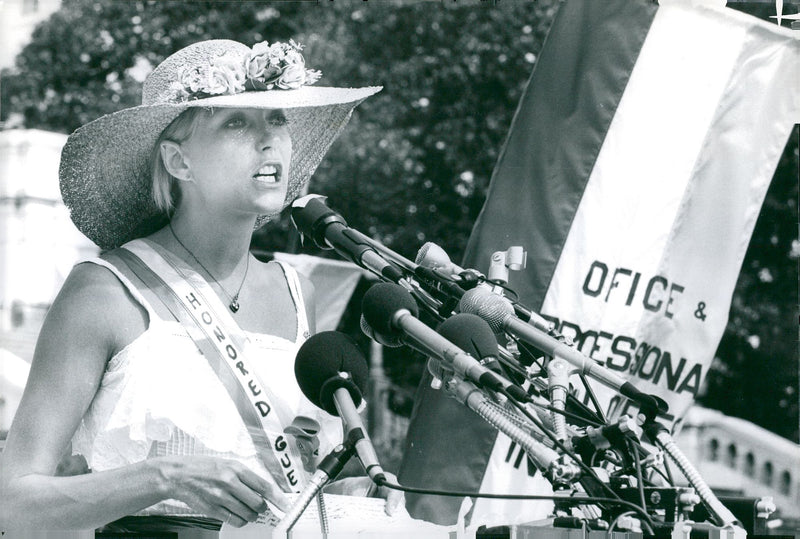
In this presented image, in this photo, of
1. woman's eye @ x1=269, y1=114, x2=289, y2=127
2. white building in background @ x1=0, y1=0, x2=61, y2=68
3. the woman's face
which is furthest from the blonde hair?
white building in background @ x1=0, y1=0, x2=61, y2=68

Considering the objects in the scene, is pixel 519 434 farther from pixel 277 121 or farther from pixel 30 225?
pixel 30 225

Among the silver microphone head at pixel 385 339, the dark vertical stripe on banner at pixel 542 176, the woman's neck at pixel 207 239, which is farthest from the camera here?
the dark vertical stripe on banner at pixel 542 176

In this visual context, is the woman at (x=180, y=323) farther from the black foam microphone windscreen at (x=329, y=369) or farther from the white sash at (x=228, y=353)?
the black foam microphone windscreen at (x=329, y=369)

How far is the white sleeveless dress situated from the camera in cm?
243

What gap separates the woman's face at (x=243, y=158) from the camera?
8.67 ft

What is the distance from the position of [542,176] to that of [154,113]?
2.16 m

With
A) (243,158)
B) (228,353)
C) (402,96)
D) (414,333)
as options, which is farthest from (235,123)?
(402,96)

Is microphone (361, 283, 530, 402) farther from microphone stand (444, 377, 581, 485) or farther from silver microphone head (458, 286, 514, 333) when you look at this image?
silver microphone head (458, 286, 514, 333)

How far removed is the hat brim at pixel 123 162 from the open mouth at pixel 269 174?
160mm

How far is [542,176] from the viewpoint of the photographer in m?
4.46

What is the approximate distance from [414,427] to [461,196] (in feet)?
17.5

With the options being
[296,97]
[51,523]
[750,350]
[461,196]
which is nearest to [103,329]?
[51,523]

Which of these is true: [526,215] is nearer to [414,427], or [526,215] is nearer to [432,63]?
[414,427]

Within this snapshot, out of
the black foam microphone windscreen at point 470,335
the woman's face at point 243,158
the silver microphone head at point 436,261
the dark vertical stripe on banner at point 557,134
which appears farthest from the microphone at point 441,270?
the dark vertical stripe on banner at point 557,134
